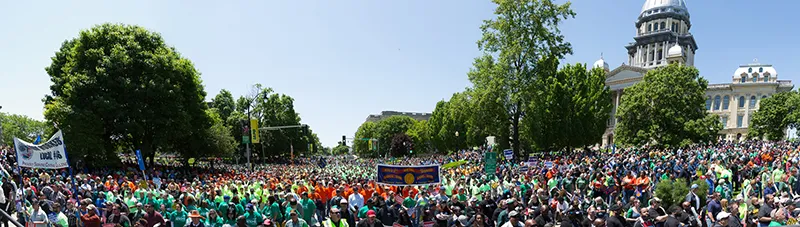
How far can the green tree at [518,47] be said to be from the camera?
32.7m

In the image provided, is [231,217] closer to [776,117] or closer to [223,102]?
[223,102]

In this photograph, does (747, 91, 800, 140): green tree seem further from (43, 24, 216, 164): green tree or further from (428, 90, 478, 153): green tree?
(43, 24, 216, 164): green tree

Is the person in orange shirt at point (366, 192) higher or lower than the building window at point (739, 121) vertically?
lower

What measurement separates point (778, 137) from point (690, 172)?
58850 millimetres

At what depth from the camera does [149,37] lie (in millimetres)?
31953

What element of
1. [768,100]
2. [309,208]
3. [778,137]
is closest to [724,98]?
[768,100]

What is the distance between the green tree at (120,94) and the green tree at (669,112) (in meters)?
35.7

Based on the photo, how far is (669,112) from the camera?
141 ft

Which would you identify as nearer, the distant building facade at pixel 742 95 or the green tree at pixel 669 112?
the green tree at pixel 669 112

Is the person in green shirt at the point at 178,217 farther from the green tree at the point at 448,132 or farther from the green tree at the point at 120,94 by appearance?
the green tree at the point at 448,132

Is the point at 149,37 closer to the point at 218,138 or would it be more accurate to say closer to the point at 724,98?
the point at 218,138

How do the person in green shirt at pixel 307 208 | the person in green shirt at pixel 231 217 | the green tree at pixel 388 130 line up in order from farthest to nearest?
the green tree at pixel 388 130
the person in green shirt at pixel 307 208
the person in green shirt at pixel 231 217

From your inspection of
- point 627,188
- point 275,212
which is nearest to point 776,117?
point 627,188

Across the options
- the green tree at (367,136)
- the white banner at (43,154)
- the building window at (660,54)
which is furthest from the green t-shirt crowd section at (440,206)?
the building window at (660,54)
